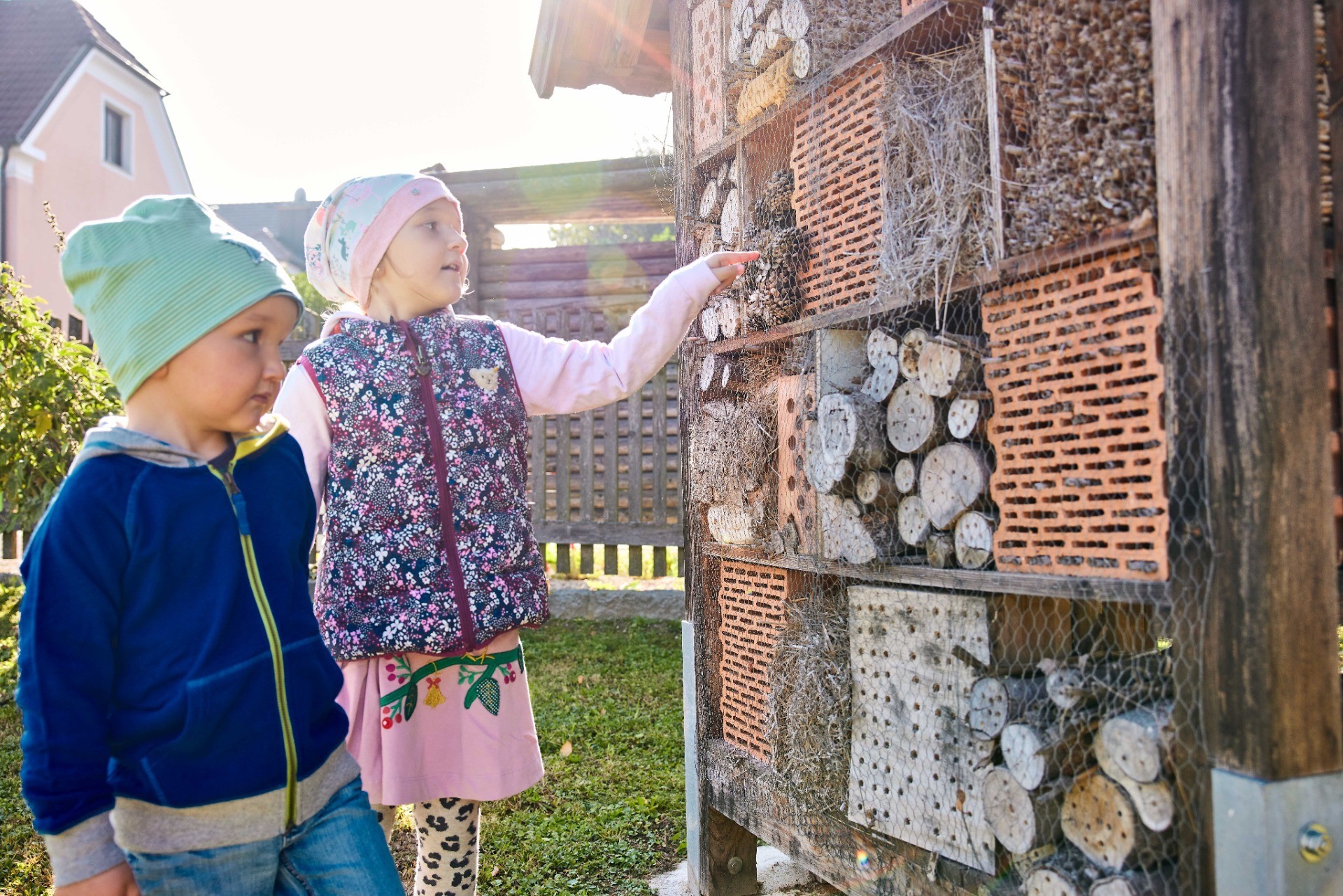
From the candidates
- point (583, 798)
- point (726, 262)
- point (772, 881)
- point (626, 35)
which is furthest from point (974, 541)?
point (626, 35)

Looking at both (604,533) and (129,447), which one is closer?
(129,447)

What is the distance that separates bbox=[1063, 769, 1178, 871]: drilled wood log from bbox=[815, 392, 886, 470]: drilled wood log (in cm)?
76

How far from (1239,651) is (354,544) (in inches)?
61.0

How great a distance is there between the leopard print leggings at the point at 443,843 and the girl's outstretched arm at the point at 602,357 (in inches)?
33.6

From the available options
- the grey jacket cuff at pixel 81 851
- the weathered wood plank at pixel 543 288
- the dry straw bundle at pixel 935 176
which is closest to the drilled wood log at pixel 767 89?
the dry straw bundle at pixel 935 176

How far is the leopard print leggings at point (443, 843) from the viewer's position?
198 centimetres

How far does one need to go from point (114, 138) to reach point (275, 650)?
58.1 feet

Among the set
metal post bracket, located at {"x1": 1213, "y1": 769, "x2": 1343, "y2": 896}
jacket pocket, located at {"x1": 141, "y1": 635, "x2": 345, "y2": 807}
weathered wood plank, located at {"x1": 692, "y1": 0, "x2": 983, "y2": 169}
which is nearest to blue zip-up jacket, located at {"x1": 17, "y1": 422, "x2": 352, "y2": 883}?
jacket pocket, located at {"x1": 141, "y1": 635, "x2": 345, "y2": 807}

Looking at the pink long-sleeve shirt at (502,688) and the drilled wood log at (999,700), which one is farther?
the pink long-sleeve shirt at (502,688)

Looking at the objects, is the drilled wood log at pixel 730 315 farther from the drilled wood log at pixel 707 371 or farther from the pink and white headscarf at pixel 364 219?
the pink and white headscarf at pixel 364 219

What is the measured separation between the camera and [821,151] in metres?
2.31

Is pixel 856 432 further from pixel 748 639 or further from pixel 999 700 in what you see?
pixel 748 639

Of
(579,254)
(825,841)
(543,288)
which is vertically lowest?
(825,841)

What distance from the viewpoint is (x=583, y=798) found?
335cm
